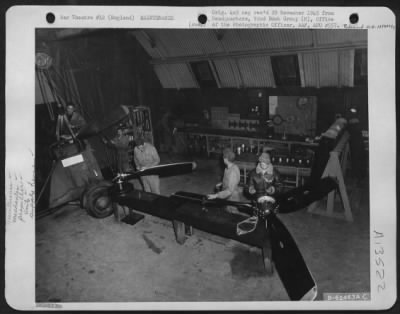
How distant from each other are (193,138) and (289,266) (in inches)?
176

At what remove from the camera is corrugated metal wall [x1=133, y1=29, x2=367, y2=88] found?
3.79 meters

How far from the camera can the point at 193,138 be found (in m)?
7.17

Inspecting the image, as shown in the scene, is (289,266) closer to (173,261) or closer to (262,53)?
(173,261)

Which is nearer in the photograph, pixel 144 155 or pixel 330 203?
pixel 330 203

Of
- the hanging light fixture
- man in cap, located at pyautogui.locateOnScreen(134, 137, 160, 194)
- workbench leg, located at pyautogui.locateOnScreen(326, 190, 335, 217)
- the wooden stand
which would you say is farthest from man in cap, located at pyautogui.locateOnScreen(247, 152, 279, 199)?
the hanging light fixture

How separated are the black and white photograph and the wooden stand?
0.09 ft

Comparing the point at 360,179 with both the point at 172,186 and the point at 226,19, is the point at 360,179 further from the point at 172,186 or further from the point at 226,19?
the point at 172,186

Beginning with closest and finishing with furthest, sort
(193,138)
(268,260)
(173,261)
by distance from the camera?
1. (268,260)
2. (173,261)
3. (193,138)

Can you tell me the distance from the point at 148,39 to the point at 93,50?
959 millimetres

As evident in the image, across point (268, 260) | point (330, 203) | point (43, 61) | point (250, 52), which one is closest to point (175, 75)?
point (250, 52)

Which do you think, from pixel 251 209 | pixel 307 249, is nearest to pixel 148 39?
pixel 251 209

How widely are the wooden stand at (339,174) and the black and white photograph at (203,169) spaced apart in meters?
0.03

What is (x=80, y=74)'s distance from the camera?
16.9 feet

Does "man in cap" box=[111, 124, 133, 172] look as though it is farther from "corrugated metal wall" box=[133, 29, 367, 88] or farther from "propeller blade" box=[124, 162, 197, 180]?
"corrugated metal wall" box=[133, 29, 367, 88]
